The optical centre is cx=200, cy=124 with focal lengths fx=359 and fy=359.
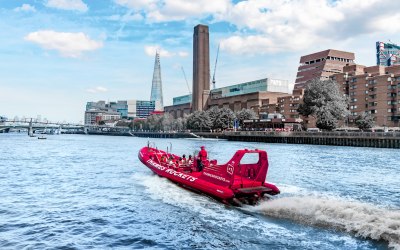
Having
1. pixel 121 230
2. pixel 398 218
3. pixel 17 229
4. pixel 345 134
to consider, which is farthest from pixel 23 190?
pixel 345 134

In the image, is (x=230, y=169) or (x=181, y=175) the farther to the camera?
(x=181, y=175)

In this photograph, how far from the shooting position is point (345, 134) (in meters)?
91.1

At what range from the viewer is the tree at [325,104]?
98438 mm

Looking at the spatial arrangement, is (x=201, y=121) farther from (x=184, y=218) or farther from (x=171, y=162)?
(x=184, y=218)

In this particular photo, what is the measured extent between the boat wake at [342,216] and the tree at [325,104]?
274 ft

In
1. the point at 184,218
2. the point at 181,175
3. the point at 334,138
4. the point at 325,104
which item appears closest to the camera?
the point at 184,218

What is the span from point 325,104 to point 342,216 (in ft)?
293

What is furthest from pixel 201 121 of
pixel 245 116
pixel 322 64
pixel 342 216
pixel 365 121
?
pixel 342 216

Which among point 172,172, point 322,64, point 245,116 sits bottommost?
point 172,172

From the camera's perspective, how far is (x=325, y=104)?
3967 inches

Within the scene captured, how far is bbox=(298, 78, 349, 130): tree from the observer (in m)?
98.4

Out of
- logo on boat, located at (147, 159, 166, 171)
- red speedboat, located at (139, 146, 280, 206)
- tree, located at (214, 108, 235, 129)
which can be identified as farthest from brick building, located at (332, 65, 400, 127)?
red speedboat, located at (139, 146, 280, 206)

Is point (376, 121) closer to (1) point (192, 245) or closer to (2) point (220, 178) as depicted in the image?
(2) point (220, 178)

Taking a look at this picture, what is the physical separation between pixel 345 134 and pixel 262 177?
76.7m
